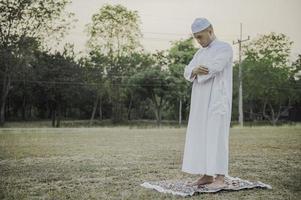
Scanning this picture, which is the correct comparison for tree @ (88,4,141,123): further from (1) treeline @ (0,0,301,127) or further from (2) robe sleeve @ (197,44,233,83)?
(2) robe sleeve @ (197,44,233,83)

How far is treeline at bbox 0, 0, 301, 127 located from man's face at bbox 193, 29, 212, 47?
29350 millimetres

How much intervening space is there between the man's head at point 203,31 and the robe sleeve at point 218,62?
7.3 inches

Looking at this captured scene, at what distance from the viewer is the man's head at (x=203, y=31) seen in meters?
4.92

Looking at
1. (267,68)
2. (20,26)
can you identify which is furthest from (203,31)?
(267,68)

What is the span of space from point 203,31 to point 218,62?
398mm

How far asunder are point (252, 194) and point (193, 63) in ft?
5.64

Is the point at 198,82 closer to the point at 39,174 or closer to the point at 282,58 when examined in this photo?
the point at 39,174

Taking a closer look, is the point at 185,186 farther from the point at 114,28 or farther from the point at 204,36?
the point at 114,28

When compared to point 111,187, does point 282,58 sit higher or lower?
higher

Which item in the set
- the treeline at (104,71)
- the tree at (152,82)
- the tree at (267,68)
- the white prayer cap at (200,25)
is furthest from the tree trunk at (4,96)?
the white prayer cap at (200,25)

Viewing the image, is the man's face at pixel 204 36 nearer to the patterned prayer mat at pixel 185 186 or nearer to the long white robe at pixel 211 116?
the long white robe at pixel 211 116

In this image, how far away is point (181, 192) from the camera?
15.2 feet

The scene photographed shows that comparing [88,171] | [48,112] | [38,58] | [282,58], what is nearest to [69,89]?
[38,58]

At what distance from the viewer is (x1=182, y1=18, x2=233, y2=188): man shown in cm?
485
